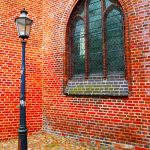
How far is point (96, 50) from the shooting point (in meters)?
7.34

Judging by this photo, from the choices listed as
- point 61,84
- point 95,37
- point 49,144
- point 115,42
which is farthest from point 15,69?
point 115,42

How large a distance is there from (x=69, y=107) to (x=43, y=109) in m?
1.39

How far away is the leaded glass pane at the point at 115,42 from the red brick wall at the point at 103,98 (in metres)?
0.36

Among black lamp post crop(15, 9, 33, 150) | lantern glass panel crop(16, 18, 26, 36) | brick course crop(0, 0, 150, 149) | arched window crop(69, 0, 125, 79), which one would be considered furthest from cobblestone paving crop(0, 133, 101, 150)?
lantern glass panel crop(16, 18, 26, 36)

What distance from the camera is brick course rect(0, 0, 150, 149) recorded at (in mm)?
6023

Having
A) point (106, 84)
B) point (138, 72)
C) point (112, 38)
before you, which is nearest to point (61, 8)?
point (112, 38)

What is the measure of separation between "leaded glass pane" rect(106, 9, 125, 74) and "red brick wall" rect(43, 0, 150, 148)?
1.19 ft

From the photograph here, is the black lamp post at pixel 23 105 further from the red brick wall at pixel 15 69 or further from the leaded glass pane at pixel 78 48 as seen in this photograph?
the red brick wall at pixel 15 69

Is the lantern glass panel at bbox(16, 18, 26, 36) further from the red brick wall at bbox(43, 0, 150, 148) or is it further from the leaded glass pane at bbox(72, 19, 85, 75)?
the leaded glass pane at bbox(72, 19, 85, 75)

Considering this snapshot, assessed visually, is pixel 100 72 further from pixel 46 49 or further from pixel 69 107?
pixel 46 49

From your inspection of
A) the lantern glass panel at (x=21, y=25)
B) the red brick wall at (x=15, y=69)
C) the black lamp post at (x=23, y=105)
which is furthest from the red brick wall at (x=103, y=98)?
the lantern glass panel at (x=21, y=25)

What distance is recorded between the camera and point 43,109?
8734 mm

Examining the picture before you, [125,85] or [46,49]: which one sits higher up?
[46,49]

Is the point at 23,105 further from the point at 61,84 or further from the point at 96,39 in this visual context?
the point at 96,39
